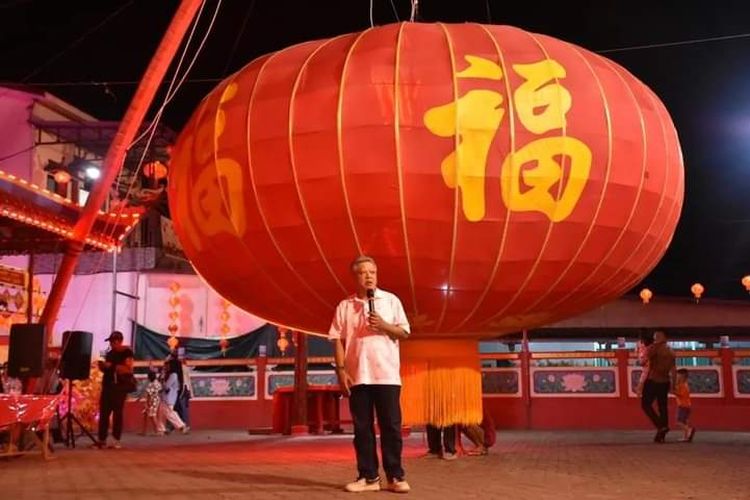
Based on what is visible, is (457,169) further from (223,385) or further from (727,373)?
(223,385)

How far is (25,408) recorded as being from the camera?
26.2ft

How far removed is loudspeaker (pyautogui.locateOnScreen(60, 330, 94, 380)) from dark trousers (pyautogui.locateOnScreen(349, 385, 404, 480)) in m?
6.61

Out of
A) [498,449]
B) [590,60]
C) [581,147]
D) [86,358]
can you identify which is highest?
[590,60]

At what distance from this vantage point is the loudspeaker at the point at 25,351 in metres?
8.90

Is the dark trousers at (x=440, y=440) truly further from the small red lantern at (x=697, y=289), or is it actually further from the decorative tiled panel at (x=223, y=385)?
the small red lantern at (x=697, y=289)

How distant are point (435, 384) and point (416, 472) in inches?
30.5

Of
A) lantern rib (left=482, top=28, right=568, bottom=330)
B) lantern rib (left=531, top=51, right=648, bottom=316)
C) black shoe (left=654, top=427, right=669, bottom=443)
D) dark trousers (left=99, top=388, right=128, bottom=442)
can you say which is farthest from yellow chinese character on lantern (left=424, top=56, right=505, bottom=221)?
dark trousers (left=99, top=388, right=128, bottom=442)

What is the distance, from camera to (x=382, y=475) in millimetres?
5914

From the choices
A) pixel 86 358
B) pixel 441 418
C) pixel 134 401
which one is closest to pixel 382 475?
pixel 441 418

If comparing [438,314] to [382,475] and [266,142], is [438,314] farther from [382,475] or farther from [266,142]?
[266,142]

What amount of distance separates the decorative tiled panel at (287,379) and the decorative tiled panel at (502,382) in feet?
9.84

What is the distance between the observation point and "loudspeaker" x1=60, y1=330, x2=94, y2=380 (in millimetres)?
10453

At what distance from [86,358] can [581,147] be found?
7.73 m

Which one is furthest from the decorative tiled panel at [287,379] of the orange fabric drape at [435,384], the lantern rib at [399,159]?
the lantern rib at [399,159]
